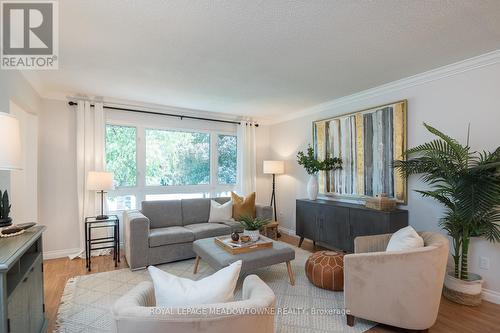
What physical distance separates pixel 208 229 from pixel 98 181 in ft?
5.49

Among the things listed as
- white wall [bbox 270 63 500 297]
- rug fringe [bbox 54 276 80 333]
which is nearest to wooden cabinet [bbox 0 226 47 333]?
rug fringe [bbox 54 276 80 333]

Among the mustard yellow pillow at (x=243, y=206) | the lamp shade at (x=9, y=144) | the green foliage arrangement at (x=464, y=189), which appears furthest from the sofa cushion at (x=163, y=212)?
the green foliage arrangement at (x=464, y=189)

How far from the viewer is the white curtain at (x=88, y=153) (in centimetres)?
379

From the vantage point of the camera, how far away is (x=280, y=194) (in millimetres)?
5516

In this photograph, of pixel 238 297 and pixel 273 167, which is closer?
pixel 238 297

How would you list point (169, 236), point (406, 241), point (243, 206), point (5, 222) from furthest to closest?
point (243, 206), point (169, 236), point (406, 241), point (5, 222)

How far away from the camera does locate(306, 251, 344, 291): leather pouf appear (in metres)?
2.68

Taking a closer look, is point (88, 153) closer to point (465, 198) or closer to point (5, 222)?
point (5, 222)

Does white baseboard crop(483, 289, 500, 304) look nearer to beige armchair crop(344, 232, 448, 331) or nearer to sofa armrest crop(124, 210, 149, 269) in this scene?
beige armchair crop(344, 232, 448, 331)

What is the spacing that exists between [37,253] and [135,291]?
131 centimetres

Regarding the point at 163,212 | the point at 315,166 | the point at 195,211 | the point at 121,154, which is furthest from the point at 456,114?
the point at 121,154

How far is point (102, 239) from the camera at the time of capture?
148 inches

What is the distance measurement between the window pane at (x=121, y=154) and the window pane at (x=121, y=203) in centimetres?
22
